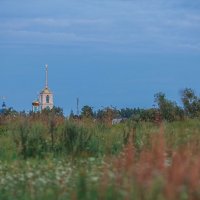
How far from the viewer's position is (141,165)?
7.18 m

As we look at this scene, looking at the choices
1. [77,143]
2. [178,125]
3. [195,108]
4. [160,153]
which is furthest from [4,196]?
[195,108]

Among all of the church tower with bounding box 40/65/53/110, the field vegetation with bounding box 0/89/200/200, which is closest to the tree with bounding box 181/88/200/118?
the church tower with bounding box 40/65/53/110

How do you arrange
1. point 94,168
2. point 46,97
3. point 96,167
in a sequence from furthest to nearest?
point 46,97 < point 96,167 < point 94,168

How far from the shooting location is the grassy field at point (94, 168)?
20.7 ft

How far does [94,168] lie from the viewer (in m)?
10.9

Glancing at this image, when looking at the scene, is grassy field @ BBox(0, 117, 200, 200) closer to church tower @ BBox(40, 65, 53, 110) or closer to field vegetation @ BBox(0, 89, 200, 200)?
field vegetation @ BBox(0, 89, 200, 200)

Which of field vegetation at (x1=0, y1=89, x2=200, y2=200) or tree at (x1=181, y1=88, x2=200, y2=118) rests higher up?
tree at (x1=181, y1=88, x2=200, y2=118)

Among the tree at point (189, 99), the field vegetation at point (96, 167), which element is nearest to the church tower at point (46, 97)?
the tree at point (189, 99)

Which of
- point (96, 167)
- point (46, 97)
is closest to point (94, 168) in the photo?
point (96, 167)

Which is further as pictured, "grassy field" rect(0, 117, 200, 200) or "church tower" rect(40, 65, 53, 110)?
"church tower" rect(40, 65, 53, 110)

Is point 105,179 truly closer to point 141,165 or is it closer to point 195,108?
point 141,165

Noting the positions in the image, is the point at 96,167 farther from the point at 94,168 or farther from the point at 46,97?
the point at 46,97

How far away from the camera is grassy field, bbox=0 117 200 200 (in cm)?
632

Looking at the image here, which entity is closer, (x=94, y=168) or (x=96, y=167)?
(x=94, y=168)
